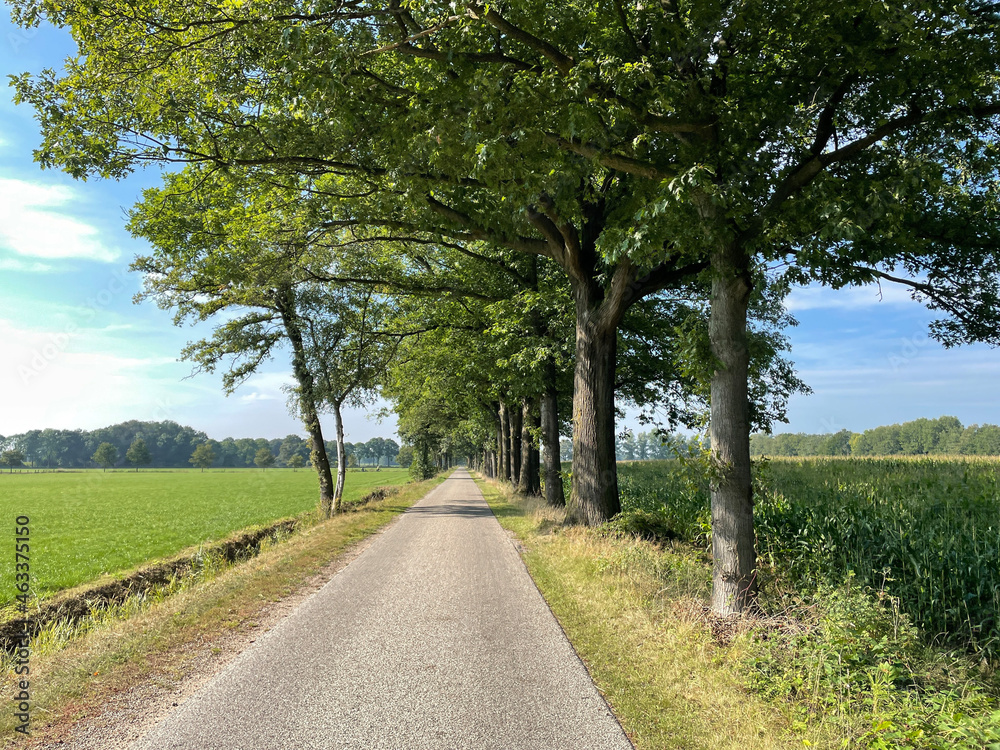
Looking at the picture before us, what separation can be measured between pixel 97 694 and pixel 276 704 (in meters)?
1.59

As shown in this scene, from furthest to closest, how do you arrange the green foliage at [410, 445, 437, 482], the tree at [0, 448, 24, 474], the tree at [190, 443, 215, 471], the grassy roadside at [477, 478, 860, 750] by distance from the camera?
the tree at [190, 443, 215, 471] → the tree at [0, 448, 24, 474] → the green foliage at [410, 445, 437, 482] → the grassy roadside at [477, 478, 860, 750]

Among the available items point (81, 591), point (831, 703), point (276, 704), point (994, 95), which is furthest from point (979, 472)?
point (81, 591)

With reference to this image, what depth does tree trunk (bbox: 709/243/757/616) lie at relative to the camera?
6367 mm

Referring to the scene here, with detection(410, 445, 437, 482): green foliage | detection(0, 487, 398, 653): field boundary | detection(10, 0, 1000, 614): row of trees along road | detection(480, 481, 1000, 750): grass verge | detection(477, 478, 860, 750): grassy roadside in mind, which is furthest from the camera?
detection(410, 445, 437, 482): green foliage

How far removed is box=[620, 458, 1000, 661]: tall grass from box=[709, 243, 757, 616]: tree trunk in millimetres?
414

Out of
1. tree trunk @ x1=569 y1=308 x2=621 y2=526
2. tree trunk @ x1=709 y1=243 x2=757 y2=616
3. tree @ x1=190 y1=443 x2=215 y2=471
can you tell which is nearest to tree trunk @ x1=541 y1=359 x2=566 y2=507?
tree trunk @ x1=569 y1=308 x2=621 y2=526

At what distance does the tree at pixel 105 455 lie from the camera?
103 meters

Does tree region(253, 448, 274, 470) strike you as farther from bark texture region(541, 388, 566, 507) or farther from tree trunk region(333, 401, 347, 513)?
bark texture region(541, 388, 566, 507)

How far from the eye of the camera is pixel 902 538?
7.27 m

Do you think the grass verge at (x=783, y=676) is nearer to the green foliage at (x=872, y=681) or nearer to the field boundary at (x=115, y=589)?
the green foliage at (x=872, y=681)

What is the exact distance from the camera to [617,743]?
379cm

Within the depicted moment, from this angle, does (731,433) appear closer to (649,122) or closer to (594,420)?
(649,122)

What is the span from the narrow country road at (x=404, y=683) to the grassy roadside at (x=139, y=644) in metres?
0.71

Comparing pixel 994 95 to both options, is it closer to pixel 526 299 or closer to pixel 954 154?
pixel 954 154
